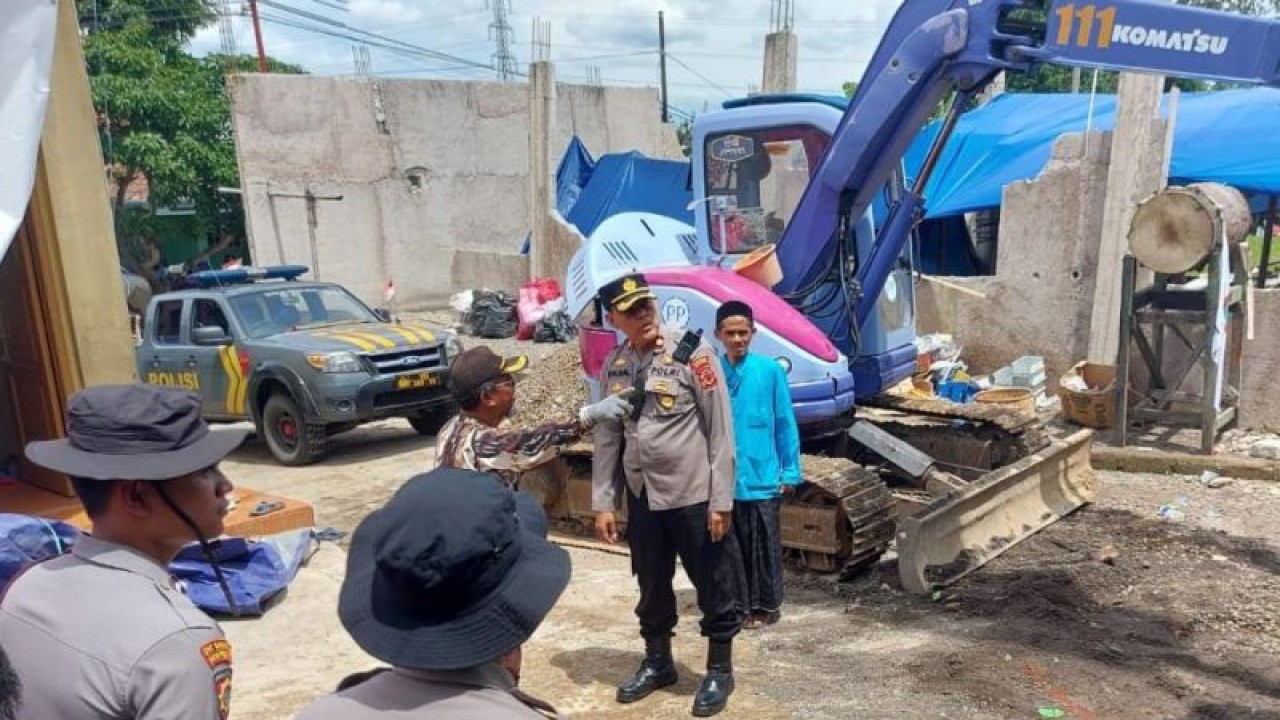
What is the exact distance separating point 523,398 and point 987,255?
33.3ft

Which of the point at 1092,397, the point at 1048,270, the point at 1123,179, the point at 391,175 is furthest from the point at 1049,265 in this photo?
the point at 391,175

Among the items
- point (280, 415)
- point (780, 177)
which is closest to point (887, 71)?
point (780, 177)

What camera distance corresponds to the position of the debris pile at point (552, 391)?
799 cm

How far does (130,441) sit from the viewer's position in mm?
1993

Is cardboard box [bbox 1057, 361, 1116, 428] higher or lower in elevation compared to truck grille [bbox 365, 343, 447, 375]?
lower

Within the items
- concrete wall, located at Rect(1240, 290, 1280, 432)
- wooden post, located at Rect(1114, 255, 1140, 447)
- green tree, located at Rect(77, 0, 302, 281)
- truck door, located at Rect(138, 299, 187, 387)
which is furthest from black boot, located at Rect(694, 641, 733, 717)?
green tree, located at Rect(77, 0, 302, 281)

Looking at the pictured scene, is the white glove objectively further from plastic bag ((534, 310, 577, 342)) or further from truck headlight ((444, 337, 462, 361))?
plastic bag ((534, 310, 577, 342))

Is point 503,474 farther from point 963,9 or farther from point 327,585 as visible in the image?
point 963,9

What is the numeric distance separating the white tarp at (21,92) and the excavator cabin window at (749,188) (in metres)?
3.74

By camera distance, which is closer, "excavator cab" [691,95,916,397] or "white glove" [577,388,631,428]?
"white glove" [577,388,631,428]

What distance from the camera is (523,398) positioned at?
8.39 m

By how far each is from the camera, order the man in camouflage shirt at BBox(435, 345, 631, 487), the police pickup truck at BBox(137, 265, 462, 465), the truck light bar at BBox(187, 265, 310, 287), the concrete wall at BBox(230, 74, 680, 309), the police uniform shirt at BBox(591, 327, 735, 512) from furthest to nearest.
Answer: the concrete wall at BBox(230, 74, 680, 309) → the truck light bar at BBox(187, 265, 310, 287) → the police pickup truck at BBox(137, 265, 462, 465) → the police uniform shirt at BBox(591, 327, 735, 512) → the man in camouflage shirt at BBox(435, 345, 631, 487)

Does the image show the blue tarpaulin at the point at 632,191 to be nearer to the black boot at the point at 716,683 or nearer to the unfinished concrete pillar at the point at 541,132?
the unfinished concrete pillar at the point at 541,132

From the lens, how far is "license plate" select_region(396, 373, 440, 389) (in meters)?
9.52
